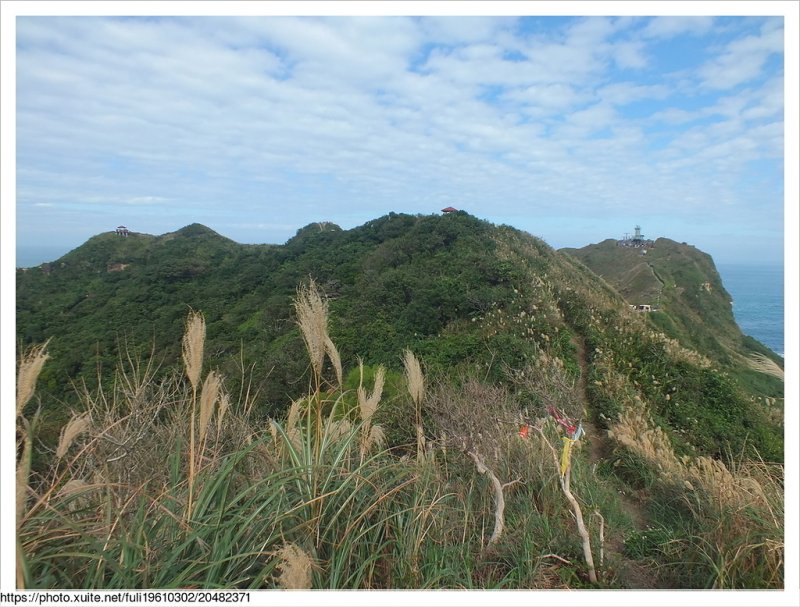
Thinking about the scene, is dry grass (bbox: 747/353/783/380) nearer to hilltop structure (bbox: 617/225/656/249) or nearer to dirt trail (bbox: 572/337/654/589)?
dirt trail (bbox: 572/337/654/589)

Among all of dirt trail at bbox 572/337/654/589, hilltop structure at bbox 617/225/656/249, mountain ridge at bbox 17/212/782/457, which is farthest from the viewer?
hilltop structure at bbox 617/225/656/249

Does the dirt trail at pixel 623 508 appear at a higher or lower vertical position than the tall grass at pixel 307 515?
lower

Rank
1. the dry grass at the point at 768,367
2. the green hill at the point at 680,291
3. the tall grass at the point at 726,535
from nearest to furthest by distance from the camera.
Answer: the tall grass at the point at 726,535 → the dry grass at the point at 768,367 → the green hill at the point at 680,291

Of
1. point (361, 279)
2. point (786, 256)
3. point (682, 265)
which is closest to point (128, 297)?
point (361, 279)

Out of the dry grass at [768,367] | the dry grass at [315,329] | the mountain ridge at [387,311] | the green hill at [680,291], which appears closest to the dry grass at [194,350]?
the mountain ridge at [387,311]

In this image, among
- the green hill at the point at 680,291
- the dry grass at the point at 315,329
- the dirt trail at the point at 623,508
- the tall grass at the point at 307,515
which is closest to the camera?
the tall grass at the point at 307,515

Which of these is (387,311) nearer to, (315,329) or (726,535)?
(726,535)

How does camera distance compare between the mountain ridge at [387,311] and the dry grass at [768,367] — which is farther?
the mountain ridge at [387,311]

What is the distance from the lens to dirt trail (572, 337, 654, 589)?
2597mm

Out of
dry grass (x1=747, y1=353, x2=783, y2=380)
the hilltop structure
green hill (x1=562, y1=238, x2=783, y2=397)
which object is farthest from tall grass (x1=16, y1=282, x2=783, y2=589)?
the hilltop structure

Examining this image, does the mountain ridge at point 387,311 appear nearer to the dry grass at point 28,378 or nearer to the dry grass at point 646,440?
the dry grass at point 646,440

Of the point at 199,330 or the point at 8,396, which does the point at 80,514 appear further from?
the point at 199,330

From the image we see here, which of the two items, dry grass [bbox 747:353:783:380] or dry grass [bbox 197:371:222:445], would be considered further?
dry grass [bbox 747:353:783:380]

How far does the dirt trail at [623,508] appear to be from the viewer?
2597 mm
